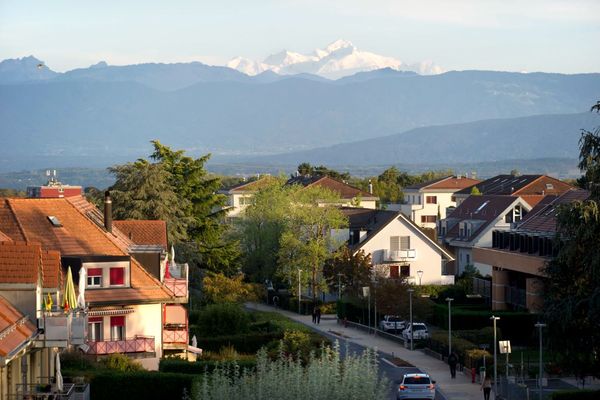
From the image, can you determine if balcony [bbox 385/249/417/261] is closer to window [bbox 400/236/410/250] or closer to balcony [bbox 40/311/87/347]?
window [bbox 400/236/410/250]

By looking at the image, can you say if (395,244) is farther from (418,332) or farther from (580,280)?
(580,280)

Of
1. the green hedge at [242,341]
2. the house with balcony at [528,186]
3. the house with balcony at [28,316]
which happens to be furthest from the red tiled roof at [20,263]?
the house with balcony at [528,186]

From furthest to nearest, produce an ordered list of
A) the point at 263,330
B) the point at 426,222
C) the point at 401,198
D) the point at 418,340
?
the point at 401,198 → the point at 426,222 → the point at 418,340 → the point at 263,330

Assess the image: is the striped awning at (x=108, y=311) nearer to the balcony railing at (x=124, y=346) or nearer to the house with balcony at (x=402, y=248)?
the balcony railing at (x=124, y=346)

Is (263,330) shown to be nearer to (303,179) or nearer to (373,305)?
(373,305)

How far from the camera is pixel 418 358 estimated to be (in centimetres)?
6200

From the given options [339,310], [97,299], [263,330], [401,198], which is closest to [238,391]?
[97,299]

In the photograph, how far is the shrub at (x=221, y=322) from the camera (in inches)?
2340

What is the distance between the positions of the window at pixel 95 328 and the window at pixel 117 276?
5.18 feet

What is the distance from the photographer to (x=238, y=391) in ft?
85.8

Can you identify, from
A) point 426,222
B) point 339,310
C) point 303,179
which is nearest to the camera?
point 339,310

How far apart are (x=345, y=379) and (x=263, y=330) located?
3829 cm

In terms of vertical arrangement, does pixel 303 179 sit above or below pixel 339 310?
above

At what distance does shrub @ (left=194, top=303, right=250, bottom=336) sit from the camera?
59438 millimetres
